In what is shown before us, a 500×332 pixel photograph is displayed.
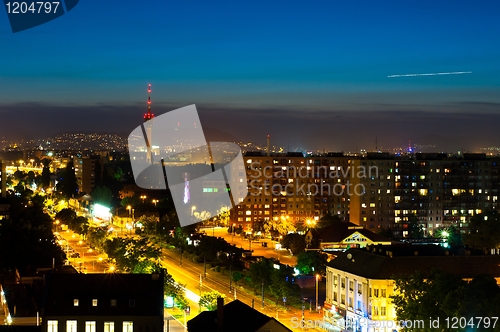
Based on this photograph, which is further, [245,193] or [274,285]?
[245,193]

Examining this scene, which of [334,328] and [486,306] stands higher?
[486,306]

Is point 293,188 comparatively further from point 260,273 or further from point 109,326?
point 109,326

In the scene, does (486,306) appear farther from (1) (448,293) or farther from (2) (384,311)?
(2) (384,311)

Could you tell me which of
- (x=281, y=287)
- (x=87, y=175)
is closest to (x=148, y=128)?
(x=87, y=175)

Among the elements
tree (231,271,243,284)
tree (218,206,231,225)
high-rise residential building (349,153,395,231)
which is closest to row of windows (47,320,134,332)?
tree (231,271,243,284)

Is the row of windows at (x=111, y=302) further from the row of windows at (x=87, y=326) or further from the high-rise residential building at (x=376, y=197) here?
the high-rise residential building at (x=376, y=197)

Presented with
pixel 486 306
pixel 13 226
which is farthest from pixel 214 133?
pixel 486 306

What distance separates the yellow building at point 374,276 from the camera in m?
18.8

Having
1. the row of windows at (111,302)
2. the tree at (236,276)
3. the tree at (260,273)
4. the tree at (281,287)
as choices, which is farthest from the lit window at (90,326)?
the tree at (236,276)

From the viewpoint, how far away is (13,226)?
2664 cm

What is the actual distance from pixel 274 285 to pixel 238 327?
751cm

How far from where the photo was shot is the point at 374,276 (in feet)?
63.2

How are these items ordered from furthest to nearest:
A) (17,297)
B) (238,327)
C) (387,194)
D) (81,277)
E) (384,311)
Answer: (387,194)
(384,311)
(17,297)
(81,277)
(238,327)

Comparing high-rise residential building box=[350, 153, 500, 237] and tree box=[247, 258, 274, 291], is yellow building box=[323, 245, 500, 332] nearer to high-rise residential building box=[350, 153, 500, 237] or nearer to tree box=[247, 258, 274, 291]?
tree box=[247, 258, 274, 291]
